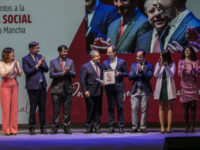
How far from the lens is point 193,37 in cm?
917

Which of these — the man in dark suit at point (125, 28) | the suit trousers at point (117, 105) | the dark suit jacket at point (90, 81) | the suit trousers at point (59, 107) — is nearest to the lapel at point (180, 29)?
the man in dark suit at point (125, 28)

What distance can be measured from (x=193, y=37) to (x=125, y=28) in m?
1.46

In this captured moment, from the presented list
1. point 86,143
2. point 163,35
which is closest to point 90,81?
point 86,143

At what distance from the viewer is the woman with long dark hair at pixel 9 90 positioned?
7945 millimetres

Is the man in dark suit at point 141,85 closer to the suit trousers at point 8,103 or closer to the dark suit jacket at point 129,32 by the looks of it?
the dark suit jacket at point 129,32

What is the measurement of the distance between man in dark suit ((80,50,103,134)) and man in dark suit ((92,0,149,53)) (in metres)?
1.30

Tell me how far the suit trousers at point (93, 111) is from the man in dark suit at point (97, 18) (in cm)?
163

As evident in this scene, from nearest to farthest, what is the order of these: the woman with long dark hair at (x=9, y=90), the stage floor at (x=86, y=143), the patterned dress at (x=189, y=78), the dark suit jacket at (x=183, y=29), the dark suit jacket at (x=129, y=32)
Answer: the stage floor at (x=86, y=143)
the patterned dress at (x=189, y=78)
the woman with long dark hair at (x=9, y=90)
the dark suit jacket at (x=183, y=29)
the dark suit jacket at (x=129, y=32)

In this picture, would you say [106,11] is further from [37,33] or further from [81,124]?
[81,124]

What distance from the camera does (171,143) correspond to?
4.83 meters

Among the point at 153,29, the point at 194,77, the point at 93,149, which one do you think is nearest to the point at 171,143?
the point at 93,149

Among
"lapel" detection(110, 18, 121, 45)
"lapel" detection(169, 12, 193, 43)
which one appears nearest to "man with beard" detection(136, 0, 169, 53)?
"lapel" detection(169, 12, 193, 43)

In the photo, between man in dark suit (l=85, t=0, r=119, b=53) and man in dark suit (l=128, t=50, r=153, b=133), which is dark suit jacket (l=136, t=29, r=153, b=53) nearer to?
man in dark suit (l=85, t=0, r=119, b=53)

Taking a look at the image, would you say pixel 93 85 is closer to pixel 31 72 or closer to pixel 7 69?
pixel 31 72
